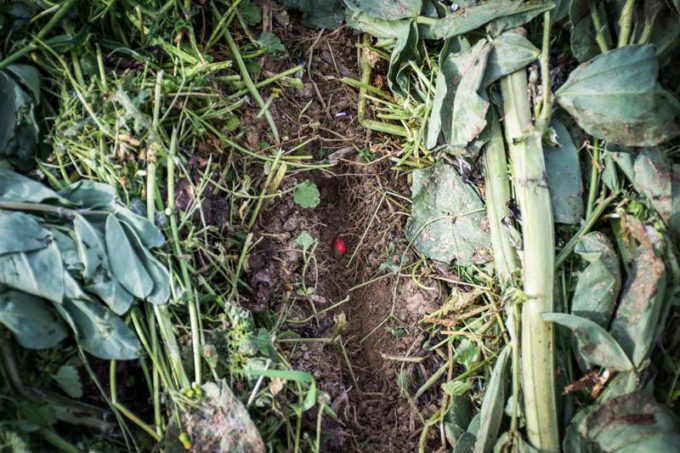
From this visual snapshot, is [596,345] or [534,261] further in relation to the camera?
[534,261]

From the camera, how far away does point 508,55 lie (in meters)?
1.61

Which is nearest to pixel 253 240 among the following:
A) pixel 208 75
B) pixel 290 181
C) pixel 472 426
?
pixel 290 181

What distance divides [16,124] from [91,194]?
25 cm

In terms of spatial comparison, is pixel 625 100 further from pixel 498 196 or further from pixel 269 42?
pixel 269 42

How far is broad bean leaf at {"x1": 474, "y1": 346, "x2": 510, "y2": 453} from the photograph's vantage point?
1510mm

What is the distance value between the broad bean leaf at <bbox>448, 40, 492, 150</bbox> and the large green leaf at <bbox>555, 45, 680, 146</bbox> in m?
0.22

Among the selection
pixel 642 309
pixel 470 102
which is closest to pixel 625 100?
pixel 470 102

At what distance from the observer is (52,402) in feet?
4.50

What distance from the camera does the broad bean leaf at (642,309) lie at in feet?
4.75

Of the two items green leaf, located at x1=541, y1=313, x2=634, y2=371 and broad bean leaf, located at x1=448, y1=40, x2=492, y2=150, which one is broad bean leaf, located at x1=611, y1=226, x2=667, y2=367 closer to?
green leaf, located at x1=541, y1=313, x2=634, y2=371

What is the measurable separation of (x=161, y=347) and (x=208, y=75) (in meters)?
0.68

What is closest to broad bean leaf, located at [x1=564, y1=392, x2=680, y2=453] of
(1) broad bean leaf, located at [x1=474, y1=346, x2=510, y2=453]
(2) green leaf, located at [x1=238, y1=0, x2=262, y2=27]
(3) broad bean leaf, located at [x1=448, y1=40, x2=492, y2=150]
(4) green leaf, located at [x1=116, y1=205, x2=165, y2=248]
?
(1) broad bean leaf, located at [x1=474, y1=346, x2=510, y2=453]

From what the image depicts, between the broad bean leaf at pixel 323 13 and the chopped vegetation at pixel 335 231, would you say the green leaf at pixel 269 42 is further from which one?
the broad bean leaf at pixel 323 13

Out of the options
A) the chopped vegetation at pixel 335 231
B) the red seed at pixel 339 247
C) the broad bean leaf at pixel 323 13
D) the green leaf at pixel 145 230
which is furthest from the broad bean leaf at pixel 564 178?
the green leaf at pixel 145 230
